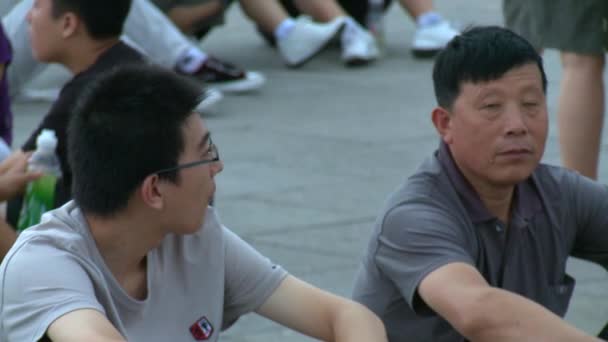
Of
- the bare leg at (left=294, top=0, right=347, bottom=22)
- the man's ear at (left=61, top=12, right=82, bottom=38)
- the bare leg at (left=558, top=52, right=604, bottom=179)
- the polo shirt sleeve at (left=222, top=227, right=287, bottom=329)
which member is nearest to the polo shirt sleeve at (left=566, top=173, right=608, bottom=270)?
the polo shirt sleeve at (left=222, top=227, right=287, bottom=329)

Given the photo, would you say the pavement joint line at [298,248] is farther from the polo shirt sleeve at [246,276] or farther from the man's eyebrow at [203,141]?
the man's eyebrow at [203,141]

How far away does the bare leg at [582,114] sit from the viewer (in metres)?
4.78

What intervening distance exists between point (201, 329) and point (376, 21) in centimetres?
603

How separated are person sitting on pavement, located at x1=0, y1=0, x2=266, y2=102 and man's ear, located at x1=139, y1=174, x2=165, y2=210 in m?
3.52

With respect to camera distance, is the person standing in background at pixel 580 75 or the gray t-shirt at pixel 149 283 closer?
the gray t-shirt at pixel 149 283

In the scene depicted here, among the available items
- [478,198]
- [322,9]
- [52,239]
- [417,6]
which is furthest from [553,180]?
[417,6]

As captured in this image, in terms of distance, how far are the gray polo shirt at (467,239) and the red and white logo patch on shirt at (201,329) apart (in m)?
0.40

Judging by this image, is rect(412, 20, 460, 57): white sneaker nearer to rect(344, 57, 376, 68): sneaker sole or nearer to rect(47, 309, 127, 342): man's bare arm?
rect(344, 57, 376, 68): sneaker sole

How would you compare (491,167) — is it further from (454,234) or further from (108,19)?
(108,19)

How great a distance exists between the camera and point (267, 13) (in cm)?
817

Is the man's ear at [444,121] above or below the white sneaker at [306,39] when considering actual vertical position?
above

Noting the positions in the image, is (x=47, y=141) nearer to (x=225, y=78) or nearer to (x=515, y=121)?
(x=515, y=121)

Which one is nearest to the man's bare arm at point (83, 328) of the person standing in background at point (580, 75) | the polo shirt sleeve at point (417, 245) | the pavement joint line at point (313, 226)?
the polo shirt sleeve at point (417, 245)

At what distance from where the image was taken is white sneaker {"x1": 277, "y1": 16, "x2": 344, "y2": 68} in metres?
8.02
